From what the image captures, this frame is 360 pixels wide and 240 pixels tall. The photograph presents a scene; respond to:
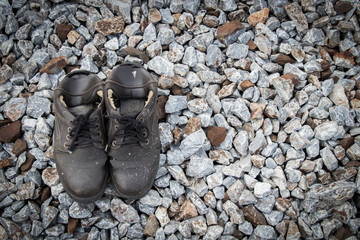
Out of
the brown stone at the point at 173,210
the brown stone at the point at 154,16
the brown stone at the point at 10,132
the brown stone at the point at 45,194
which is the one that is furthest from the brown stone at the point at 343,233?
the brown stone at the point at 10,132

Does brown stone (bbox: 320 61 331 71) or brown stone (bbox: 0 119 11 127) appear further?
brown stone (bbox: 320 61 331 71)

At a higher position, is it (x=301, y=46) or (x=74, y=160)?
(x=301, y=46)

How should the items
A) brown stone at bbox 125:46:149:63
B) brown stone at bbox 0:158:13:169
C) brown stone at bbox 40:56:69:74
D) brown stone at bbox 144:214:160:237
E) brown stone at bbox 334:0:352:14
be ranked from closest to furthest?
brown stone at bbox 144:214:160:237 < brown stone at bbox 0:158:13:169 < brown stone at bbox 40:56:69:74 < brown stone at bbox 125:46:149:63 < brown stone at bbox 334:0:352:14

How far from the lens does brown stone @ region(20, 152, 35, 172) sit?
1986 mm

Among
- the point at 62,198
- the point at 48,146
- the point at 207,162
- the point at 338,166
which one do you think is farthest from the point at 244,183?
the point at 48,146

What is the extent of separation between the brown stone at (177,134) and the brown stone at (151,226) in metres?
0.59

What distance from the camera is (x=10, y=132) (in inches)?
80.6

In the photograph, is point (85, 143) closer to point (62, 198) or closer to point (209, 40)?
point (62, 198)

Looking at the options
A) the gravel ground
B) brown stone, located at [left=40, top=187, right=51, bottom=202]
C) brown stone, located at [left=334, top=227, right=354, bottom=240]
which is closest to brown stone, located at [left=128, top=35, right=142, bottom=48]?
the gravel ground

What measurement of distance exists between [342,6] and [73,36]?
245cm

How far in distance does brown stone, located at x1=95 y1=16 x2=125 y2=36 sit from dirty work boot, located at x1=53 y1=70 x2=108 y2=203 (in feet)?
2.43

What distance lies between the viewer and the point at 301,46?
2.47 metres

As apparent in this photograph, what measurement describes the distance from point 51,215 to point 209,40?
6.24 feet

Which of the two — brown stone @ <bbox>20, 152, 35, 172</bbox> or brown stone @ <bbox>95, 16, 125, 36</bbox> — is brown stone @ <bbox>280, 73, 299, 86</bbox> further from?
brown stone @ <bbox>20, 152, 35, 172</bbox>
